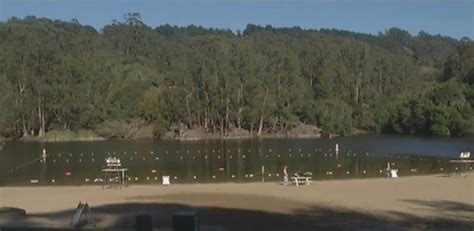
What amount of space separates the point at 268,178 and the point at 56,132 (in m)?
46.9

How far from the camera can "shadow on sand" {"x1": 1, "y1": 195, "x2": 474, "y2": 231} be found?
2191cm

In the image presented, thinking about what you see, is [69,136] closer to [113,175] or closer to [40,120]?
[40,120]

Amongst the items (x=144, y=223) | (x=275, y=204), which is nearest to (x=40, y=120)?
(x=275, y=204)

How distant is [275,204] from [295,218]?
403 centimetres

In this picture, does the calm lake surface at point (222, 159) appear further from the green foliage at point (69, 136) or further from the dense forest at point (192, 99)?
the dense forest at point (192, 99)

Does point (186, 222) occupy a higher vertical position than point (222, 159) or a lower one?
higher

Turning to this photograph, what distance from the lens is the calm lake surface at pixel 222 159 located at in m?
44.5

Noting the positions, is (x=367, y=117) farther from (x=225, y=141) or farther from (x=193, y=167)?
(x=193, y=167)

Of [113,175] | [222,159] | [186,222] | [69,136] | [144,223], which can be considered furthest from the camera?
[69,136]

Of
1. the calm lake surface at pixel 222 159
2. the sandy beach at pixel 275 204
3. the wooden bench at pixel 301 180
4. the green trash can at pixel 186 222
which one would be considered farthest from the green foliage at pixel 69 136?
the green trash can at pixel 186 222

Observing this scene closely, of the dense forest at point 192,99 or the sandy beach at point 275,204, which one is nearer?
the sandy beach at point 275,204

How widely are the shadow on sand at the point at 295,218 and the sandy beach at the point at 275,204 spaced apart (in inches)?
1.1

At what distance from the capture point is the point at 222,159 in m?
55.7

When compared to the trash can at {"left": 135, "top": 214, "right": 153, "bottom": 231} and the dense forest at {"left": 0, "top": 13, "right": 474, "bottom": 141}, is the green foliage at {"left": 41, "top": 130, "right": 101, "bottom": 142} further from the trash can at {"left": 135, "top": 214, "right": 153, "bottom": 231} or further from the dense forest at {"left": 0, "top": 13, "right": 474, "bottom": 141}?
the trash can at {"left": 135, "top": 214, "right": 153, "bottom": 231}
